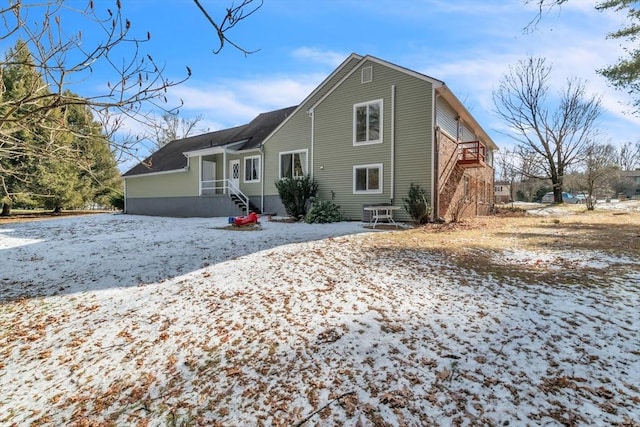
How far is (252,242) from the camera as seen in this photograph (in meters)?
8.70

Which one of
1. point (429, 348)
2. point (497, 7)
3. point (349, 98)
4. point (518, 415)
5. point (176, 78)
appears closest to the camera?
point (518, 415)

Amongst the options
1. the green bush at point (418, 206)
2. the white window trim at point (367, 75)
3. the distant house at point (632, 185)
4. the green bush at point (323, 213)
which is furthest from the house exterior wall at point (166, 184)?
the distant house at point (632, 185)

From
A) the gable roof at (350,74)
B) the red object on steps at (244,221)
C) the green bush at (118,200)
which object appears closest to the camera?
the red object on steps at (244,221)

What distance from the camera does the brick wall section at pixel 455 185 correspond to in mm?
13305

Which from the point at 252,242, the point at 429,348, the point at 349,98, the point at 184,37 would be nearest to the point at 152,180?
the point at 349,98

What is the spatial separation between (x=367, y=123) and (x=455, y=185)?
5.01 meters

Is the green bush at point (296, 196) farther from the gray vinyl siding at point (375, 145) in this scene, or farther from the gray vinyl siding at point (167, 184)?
the gray vinyl siding at point (167, 184)

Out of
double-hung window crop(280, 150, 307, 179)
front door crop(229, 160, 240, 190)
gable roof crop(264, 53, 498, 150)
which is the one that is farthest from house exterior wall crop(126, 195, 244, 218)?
gable roof crop(264, 53, 498, 150)

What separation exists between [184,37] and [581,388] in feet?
17.3

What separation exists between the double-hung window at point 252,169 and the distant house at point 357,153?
0.19ft

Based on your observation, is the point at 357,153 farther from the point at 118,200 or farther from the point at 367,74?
the point at 118,200

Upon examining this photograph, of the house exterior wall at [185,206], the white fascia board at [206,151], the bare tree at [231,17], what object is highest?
the white fascia board at [206,151]

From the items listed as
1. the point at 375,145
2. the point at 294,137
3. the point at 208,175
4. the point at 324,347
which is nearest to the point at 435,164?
the point at 375,145

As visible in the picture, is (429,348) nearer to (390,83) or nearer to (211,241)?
(211,241)
